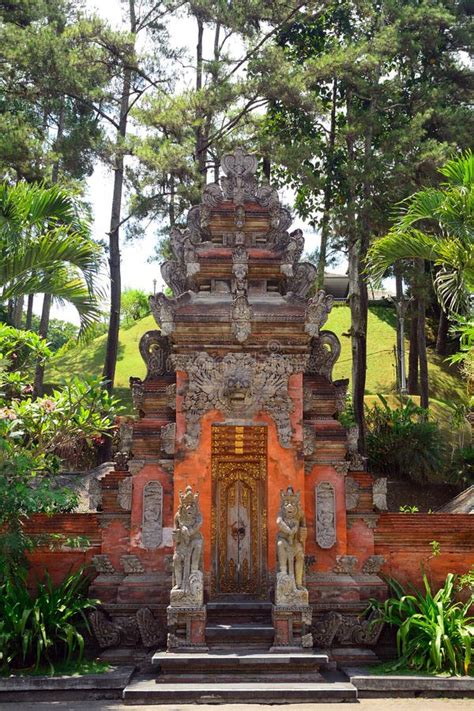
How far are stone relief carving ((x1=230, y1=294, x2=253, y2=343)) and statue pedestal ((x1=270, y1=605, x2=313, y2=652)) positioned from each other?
3611 mm

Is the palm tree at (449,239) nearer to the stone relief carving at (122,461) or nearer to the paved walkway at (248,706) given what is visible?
the stone relief carving at (122,461)

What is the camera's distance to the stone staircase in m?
8.46

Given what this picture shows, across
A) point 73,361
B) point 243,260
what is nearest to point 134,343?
point 73,361

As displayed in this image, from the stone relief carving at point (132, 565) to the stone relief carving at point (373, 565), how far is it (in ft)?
10.1

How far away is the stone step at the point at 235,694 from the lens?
8406 mm

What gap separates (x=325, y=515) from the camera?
34.5 ft

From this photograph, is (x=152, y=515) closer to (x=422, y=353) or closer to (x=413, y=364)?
(x=422, y=353)

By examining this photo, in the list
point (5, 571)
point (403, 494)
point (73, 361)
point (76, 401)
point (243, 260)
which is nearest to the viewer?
point (5, 571)

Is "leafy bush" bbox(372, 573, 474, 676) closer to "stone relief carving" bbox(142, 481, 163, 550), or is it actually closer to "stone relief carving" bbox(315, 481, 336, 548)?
"stone relief carving" bbox(315, 481, 336, 548)

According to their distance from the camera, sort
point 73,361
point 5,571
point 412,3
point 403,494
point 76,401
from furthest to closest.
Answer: point 73,361 → point 412,3 → point 403,494 → point 76,401 → point 5,571

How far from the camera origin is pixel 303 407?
35.1 feet

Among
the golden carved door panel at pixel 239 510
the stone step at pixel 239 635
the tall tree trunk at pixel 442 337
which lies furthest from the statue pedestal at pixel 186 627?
the tall tree trunk at pixel 442 337

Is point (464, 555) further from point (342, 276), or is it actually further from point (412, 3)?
point (342, 276)

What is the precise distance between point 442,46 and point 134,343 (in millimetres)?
17404
